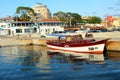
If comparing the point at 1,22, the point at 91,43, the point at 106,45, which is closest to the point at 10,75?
the point at 91,43

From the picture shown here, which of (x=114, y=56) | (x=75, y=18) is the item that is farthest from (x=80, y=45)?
(x=75, y=18)

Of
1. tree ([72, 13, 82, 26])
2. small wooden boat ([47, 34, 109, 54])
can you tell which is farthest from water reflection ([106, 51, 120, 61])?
tree ([72, 13, 82, 26])

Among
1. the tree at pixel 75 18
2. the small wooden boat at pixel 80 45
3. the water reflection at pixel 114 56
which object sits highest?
the tree at pixel 75 18

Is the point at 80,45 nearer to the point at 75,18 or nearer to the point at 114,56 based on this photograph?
the point at 114,56

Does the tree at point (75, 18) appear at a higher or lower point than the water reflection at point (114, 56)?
higher

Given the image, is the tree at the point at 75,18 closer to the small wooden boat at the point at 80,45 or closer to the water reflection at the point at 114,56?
the small wooden boat at the point at 80,45

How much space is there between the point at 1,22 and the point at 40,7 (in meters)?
75.2

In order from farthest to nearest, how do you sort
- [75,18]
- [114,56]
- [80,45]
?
[75,18] < [80,45] < [114,56]

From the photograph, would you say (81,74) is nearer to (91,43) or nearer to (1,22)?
(91,43)

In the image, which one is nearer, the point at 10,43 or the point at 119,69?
the point at 119,69

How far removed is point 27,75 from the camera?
2916cm

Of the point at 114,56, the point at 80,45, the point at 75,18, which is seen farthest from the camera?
the point at 75,18

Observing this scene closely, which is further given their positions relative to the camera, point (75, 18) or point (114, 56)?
point (75, 18)

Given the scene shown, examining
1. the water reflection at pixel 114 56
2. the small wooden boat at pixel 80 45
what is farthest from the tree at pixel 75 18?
the water reflection at pixel 114 56
